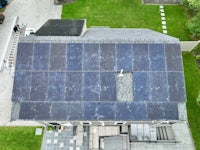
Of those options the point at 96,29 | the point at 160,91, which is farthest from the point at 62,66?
the point at 160,91

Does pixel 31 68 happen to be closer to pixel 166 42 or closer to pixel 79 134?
pixel 79 134

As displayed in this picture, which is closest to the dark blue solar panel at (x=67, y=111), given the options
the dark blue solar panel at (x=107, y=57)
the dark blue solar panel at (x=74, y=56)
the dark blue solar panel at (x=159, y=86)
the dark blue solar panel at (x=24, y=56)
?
the dark blue solar panel at (x=74, y=56)

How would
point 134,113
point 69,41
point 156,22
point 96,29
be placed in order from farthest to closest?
point 156,22 → point 96,29 → point 69,41 → point 134,113

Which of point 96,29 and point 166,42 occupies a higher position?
point 96,29

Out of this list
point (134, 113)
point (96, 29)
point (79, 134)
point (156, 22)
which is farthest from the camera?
point (156, 22)

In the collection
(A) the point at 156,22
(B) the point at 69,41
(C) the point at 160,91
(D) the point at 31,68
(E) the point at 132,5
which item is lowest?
(C) the point at 160,91

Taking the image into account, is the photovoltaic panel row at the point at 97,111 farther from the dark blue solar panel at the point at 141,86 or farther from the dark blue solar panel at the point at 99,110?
the dark blue solar panel at the point at 141,86

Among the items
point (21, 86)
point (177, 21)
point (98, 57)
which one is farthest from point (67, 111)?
point (177, 21)

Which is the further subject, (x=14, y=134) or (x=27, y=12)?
(x=27, y=12)
